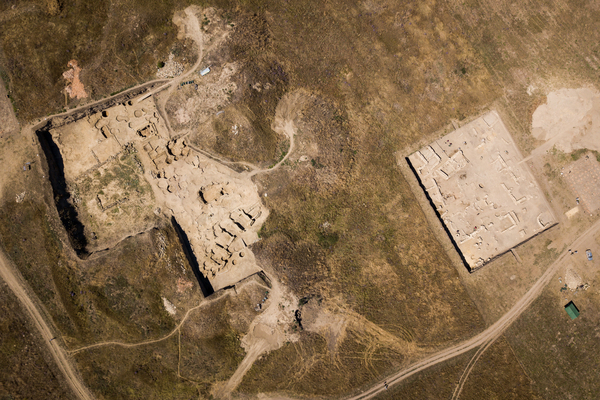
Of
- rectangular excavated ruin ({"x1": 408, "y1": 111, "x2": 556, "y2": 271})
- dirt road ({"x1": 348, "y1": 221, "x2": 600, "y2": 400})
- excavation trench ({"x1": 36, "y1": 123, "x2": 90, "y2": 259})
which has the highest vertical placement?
excavation trench ({"x1": 36, "y1": 123, "x2": 90, "y2": 259})

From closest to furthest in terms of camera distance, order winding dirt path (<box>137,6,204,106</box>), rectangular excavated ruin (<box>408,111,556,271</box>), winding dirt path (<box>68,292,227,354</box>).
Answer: winding dirt path (<box>68,292,227,354</box>) < winding dirt path (<box>137,6,204,106</box>) < rectangular excavated ruin (<box>408,111,556,271</box>)

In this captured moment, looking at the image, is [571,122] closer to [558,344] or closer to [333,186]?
[558,344]

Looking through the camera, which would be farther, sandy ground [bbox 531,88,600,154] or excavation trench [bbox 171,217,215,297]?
sandy ground [bbox 531,88,600,154]

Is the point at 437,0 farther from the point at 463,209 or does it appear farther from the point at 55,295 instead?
the point at 55,295

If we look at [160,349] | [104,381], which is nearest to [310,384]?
[160,349]

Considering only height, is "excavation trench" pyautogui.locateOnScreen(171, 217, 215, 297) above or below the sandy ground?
above

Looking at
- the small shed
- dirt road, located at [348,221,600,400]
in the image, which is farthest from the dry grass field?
the small shed

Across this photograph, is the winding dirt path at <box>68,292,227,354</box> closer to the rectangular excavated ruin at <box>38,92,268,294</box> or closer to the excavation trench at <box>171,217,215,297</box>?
the excavation trench at <box>171,217,215,297</box>

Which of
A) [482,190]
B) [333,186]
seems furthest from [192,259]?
[482,190]
